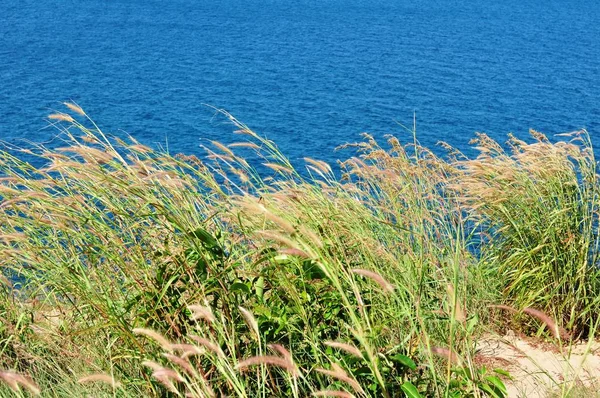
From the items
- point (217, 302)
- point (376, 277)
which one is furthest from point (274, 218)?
point (217, 302)

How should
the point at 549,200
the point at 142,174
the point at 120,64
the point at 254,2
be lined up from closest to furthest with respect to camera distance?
the point at 142,174
the point at 549,200
the point at 120,64
the point at 254,2

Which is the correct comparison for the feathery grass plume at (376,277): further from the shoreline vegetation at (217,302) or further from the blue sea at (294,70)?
the blue sea at (294,70)

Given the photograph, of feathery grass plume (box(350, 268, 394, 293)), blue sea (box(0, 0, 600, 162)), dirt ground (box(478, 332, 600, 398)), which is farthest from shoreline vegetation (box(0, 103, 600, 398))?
blue sea (box(0, 0, 600, 162))

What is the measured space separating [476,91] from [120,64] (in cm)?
1831

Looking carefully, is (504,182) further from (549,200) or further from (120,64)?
(120,64)

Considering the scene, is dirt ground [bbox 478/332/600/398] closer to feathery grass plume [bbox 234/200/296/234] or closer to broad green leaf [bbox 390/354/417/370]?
broad green leaf [bbox 390/354/417/370]

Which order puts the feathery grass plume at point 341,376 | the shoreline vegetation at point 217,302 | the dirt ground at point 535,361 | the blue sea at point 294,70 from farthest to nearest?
the blue sea at point 294,70 → the dirt ground at point 535,361 → the shoreline vegetation at point 217,302 → the feathery grass plume at point 341,376

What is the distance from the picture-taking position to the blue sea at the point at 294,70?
29453 mm

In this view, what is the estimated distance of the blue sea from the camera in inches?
1160

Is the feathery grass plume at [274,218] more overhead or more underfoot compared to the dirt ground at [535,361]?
more overhead

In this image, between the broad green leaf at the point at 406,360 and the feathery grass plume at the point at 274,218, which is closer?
the feathery grass plume at the point at 274,218

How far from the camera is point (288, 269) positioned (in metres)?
3.57

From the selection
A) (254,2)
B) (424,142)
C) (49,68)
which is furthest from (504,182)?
(254,2)

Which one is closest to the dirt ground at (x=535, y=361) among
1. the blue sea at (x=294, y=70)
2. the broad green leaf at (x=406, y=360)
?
the broad green leaf at (x=406, y=360)
